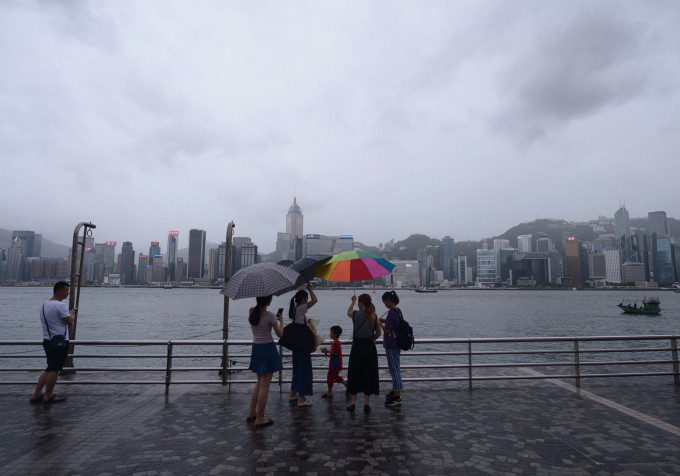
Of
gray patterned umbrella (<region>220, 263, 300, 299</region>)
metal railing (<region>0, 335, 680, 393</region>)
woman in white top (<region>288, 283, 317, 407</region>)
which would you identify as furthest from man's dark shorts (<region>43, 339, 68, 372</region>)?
woman in white top (<region>288, 283, 317, 407</region>)

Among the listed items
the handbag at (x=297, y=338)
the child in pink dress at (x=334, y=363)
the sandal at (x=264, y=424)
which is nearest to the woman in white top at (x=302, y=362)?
the handbag at (x=297, y=338)

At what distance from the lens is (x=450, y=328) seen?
46.1 m

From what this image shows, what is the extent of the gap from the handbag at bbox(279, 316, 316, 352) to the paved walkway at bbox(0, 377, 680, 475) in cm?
107

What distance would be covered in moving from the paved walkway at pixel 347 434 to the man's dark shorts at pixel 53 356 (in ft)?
2.15

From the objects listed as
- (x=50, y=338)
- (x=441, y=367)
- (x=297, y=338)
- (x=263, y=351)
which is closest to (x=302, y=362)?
(x=297, y=338)

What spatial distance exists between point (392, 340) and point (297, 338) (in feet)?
5.39

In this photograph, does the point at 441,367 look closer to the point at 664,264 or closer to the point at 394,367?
the point at 394,367

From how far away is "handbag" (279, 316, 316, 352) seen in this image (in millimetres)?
6348

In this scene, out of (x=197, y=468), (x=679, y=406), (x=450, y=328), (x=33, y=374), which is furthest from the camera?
(x=450, y=328)

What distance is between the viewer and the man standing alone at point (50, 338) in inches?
260

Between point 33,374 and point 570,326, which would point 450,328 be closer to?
point 570,326

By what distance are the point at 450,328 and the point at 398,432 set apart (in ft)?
142

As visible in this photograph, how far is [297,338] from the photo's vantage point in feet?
20.9

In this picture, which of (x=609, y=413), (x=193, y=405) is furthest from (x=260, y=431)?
(x=609, y=413)
